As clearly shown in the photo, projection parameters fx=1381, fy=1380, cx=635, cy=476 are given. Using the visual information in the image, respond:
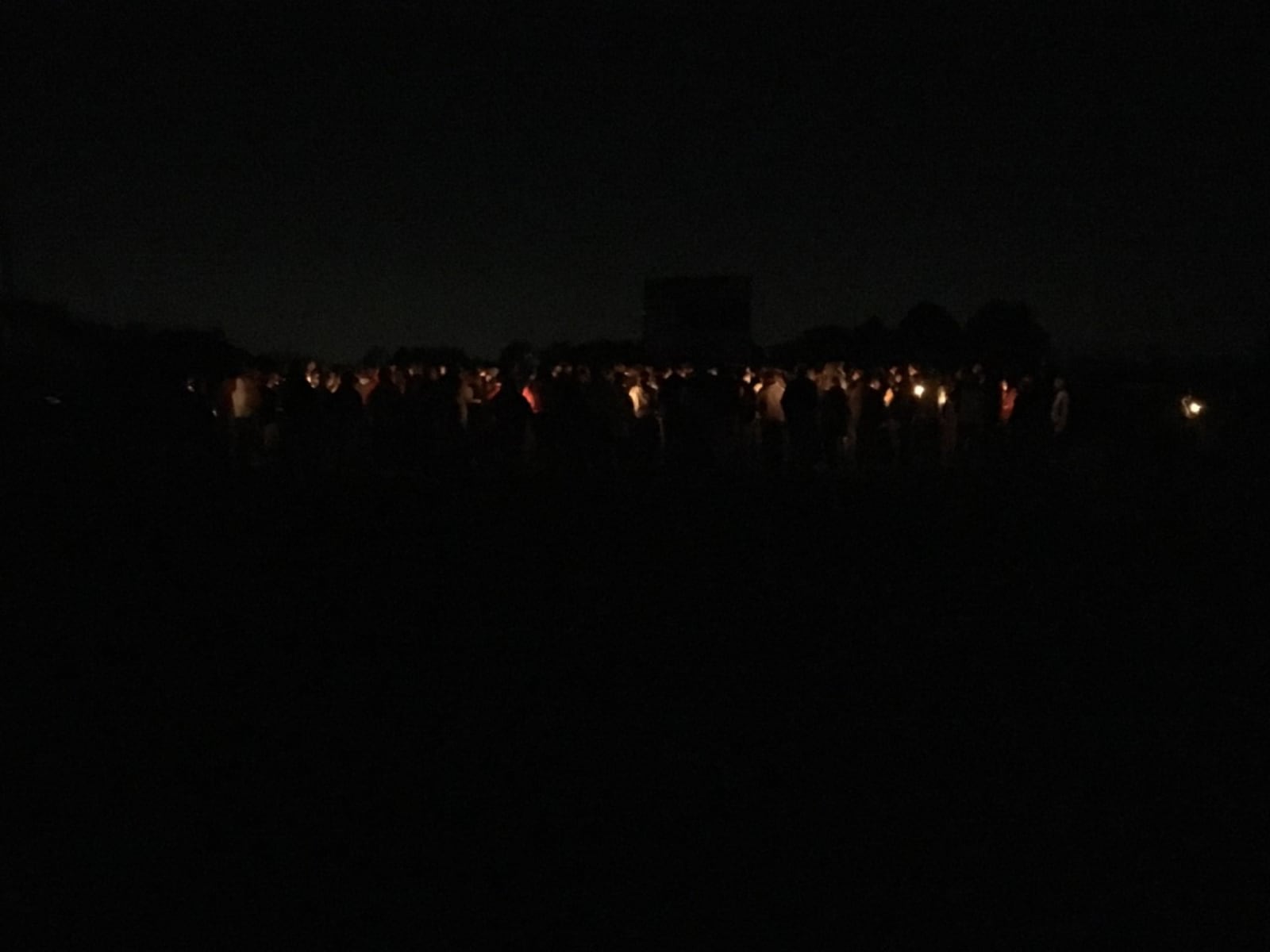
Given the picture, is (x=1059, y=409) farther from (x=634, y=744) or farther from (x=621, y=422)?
(x=634, y=744)

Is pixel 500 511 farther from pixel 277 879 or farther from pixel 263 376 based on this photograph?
pixel 277 879

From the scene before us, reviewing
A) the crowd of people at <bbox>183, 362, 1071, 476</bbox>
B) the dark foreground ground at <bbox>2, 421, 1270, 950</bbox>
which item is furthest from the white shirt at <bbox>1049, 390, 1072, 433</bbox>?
the dark foreground ground at <bbox>2, 421, 1270, 950</bbox>

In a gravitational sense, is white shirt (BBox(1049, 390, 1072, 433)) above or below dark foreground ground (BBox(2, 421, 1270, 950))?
above

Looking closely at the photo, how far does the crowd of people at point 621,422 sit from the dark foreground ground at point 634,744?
5.06 meters

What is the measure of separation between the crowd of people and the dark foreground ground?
5056mm

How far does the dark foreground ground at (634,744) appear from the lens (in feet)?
14.1

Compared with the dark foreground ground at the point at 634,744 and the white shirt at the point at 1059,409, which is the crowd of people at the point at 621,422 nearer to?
the white shirt at the point at 1059,409

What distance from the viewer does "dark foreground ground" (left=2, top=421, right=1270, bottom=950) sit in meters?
4.31

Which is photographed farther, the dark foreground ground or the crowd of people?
the crowd of people

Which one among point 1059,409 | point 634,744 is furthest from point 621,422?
point 634,744

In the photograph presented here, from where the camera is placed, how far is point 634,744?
5711 mm

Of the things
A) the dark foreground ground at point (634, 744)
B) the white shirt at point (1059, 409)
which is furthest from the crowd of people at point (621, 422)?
the dark foreground ground at point (634, 744)

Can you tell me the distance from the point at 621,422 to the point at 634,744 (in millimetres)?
11071

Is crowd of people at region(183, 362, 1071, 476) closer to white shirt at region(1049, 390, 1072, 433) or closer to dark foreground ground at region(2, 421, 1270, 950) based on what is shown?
white shirt at region(1049, 390, 1072, 433)
